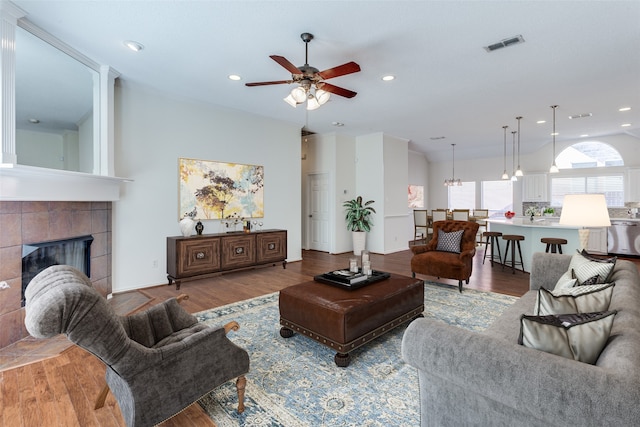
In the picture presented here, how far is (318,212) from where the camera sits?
7801 millimetres

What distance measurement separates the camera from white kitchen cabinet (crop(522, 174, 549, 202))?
8.55 m

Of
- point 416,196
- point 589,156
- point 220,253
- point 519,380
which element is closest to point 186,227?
point 220,253

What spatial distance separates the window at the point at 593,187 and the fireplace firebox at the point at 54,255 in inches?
407

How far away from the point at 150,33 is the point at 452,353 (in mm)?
3680

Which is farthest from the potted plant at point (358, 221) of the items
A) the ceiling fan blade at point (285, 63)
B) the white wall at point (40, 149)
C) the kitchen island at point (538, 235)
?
the white wall at point (40, 149)

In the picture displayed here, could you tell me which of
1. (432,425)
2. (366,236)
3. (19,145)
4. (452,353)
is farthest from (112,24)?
(366,236)

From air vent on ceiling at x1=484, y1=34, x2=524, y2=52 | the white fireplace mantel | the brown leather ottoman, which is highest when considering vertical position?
air vent on ceiling at x1=484, y1=34, x2=524, y2=52

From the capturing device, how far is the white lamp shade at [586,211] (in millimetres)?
2691

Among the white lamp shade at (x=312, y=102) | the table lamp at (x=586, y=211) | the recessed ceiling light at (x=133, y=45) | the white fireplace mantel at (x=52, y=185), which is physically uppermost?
the recessed ceiling light at (x=133, y=45)

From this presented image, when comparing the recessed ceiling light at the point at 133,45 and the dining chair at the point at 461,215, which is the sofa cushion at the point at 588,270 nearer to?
the recessed ceiling light at the point at 133,45

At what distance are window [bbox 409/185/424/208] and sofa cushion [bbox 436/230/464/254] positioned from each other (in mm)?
5647

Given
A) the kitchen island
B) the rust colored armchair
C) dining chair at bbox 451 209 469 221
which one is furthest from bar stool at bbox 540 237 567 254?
dining chair at bbox 451 209 469 221

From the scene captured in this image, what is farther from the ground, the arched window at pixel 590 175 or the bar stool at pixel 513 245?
the arched window at pixel 590 175

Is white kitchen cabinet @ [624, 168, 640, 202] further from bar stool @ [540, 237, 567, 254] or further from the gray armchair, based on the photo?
the gray armchair
